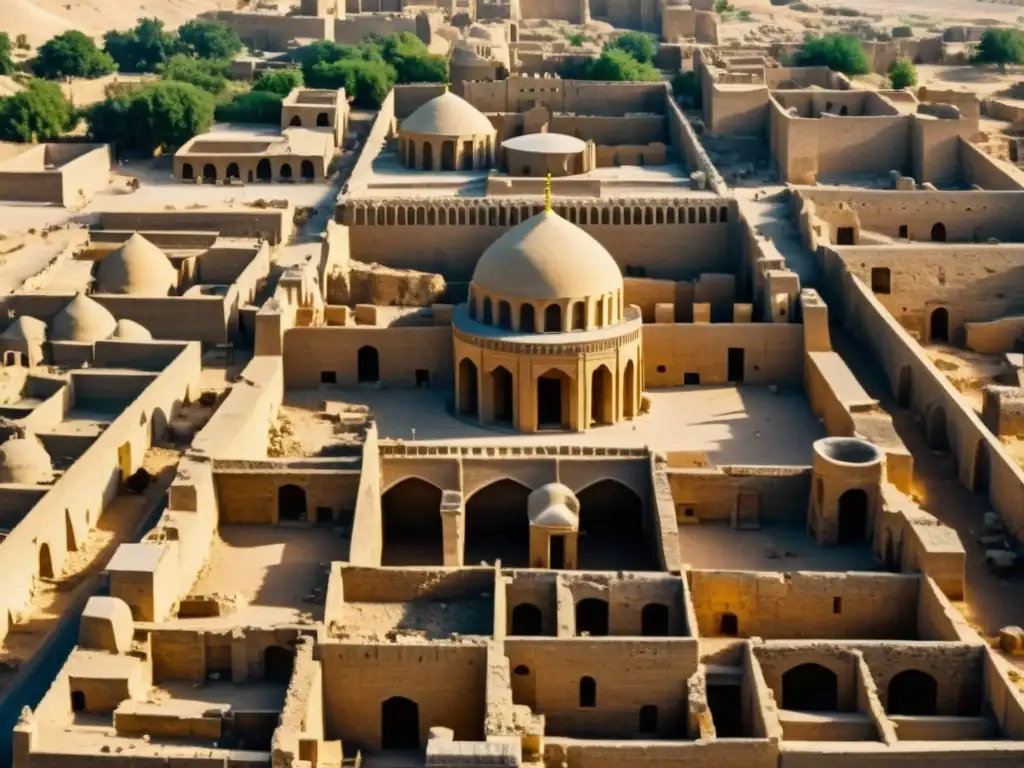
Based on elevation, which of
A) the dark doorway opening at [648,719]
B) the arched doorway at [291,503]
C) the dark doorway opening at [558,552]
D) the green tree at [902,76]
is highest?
the green tree at [902,76]

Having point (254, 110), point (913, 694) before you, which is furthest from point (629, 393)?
point (254, 110)

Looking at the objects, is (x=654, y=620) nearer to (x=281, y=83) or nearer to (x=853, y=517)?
(x=853, y=517)

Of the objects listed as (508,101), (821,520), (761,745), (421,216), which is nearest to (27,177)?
(421,216)

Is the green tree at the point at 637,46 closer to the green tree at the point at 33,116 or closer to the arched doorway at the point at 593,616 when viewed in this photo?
the green tree at the point at 33,116

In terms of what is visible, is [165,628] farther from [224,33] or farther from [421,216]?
[224,33]

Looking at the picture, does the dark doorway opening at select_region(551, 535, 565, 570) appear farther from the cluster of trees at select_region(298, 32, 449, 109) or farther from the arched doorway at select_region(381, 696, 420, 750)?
the cluster of trees at select_region(298, 32, 449, 109)

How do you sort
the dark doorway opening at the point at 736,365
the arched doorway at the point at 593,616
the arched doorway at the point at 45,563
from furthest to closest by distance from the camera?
the dark doorway opening at the point at 736,365
the arched doorway at the point at 45,563
the arched doorway at the point at 593,616

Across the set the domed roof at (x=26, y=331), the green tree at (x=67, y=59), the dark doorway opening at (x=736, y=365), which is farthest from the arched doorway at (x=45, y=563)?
the green tree at (x=67, y=59)
